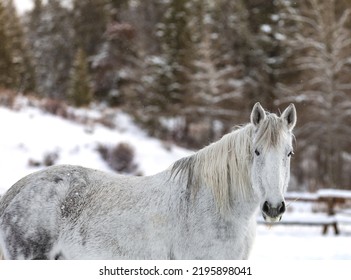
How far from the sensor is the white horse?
3.86 meters

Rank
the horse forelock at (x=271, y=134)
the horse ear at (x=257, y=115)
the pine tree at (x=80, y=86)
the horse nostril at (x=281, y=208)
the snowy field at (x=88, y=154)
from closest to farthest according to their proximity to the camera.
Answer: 1. the horse nostril at (x=281, y=208)
2. the horse forelock at (x=271, y=134)
3. the horse ear at (x=257, y=115)
4. the snowy field at (x=88, y=154)
5. the pine tree at (x=80, y=86)

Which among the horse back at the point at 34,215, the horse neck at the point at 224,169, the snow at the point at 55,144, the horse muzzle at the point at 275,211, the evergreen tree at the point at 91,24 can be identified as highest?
the evergreen tree at the point at 91,24

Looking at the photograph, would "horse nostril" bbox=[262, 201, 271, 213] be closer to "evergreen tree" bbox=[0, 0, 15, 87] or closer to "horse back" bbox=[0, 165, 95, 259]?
"horse back" bbox=[0, 165, 95, 259]

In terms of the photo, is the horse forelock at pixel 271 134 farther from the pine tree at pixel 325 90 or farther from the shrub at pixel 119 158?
the pine tree at pixel 325 90

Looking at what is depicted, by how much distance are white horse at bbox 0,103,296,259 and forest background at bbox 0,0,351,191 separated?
15734mm

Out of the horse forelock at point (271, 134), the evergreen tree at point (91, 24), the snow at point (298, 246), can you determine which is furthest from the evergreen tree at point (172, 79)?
the horse forelock at point (271, 134)

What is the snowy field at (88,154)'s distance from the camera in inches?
351

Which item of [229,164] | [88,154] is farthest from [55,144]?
[229,164]

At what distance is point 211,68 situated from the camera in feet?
87.1

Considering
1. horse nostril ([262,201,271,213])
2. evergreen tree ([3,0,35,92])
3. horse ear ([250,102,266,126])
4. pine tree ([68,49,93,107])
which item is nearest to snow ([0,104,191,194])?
Answer: pine tree ([68,49,93,107])

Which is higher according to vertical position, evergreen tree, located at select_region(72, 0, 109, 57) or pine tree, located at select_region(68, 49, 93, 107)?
evergreen tree, located at select_region(72, 0, 109, 57)

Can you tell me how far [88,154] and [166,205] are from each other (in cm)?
1313

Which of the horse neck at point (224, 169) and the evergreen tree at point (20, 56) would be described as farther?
the evergreen tree at point (20, 56)

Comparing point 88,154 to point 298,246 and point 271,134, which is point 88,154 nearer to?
point 298,246
